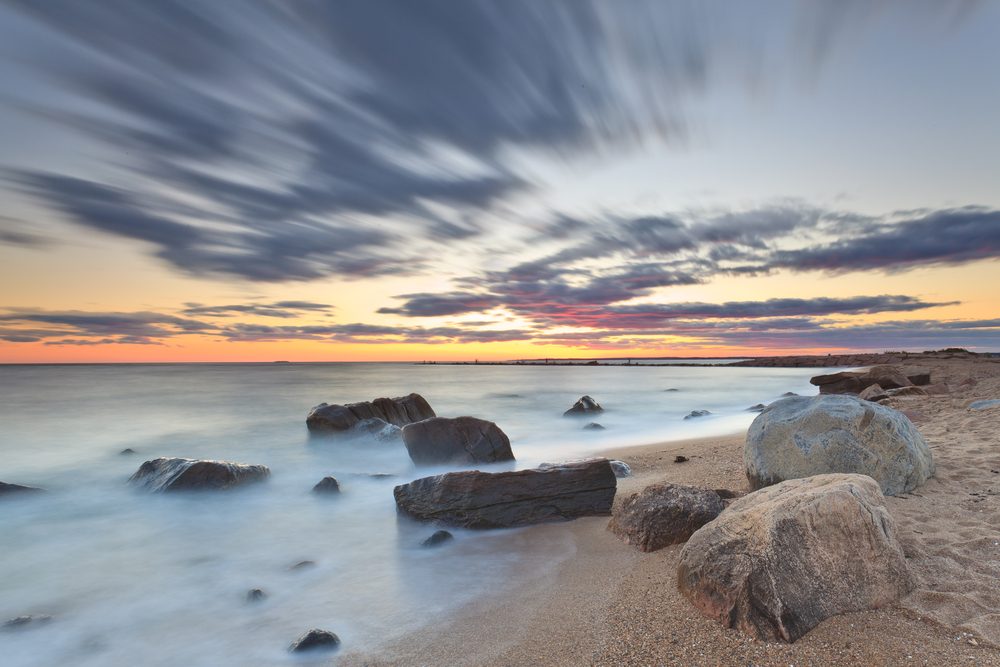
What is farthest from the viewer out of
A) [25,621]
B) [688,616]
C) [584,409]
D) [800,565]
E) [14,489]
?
[584,409]

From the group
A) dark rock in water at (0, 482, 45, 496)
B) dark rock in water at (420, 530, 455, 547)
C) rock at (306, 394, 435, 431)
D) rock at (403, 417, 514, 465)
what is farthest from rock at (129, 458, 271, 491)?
dark rock in water at (420, 530, 455, 547)

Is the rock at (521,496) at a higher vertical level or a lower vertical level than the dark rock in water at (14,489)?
higher

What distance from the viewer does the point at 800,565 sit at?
3127 millimetres

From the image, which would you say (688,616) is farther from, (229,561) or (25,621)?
(25,621)

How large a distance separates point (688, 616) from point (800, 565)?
30.6 inches

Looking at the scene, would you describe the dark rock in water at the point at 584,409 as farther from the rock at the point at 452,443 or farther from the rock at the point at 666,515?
the rock at the point at 666,515

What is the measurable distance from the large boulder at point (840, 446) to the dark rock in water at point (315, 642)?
4607mm

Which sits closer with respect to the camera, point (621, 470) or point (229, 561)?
point (229, 561)

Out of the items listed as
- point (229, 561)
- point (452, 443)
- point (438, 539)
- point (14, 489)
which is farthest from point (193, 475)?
point (438, 539)

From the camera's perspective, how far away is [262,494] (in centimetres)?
855

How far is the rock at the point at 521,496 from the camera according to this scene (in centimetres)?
604

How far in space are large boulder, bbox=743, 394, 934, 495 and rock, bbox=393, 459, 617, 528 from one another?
1801 mm

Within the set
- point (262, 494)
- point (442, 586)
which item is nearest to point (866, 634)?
point (442, 586)

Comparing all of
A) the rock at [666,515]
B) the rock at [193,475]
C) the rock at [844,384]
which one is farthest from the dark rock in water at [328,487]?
the rock at [844,384]
